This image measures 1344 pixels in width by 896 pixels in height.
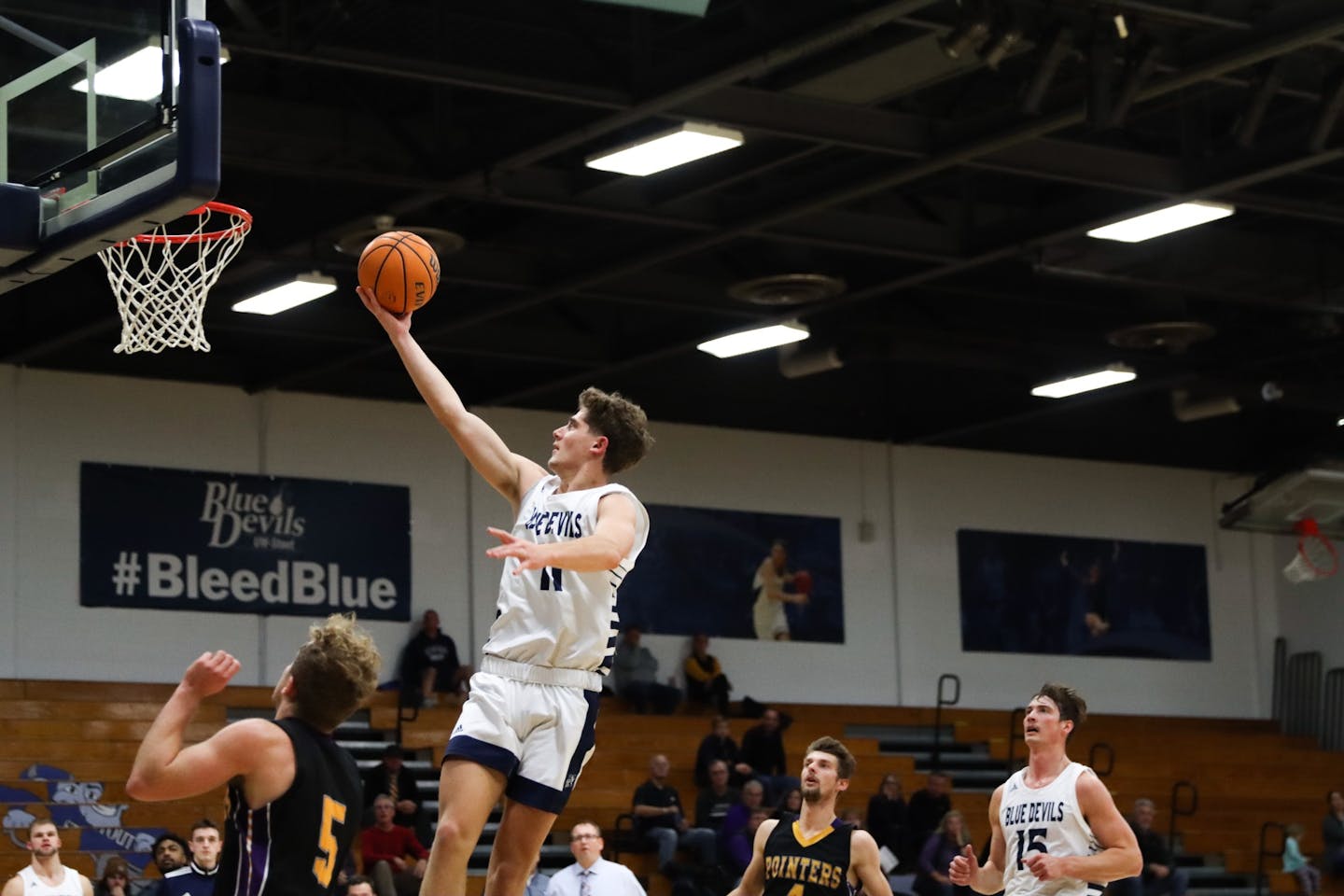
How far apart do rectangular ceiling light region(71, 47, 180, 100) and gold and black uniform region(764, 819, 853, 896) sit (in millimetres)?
4866

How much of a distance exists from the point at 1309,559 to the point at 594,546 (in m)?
18.7

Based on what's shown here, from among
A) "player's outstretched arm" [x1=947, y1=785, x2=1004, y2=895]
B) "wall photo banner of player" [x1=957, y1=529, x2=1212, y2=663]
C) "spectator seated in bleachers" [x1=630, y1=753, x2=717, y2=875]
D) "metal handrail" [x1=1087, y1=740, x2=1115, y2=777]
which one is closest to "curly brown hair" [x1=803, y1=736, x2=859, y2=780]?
"player's outstretched arm" [x1=947, y1=785, x2=1004, y2=895]

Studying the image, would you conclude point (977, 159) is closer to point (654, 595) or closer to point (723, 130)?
point (723, 130)

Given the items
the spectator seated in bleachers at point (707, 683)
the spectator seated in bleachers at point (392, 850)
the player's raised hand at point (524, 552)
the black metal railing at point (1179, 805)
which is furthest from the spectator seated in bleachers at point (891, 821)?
the player's raised hand at point (524, 552)

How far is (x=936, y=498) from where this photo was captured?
2572 centimetres

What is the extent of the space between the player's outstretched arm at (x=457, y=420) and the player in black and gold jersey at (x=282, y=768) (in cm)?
144

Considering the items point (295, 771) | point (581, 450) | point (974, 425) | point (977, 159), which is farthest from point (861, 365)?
point (295, 771)

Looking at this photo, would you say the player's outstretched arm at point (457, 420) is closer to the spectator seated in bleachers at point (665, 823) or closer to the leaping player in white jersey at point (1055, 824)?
the leaping player in white jersey at point (1055, 824)

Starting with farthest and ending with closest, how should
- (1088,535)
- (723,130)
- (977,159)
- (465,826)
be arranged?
(1088,535) → (977,159) → (723,130) → (465,826)

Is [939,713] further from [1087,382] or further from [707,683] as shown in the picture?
[1087,382]

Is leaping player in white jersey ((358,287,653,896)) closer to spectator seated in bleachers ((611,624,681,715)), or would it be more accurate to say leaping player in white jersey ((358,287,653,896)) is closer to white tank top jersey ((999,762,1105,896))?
white tank top jersey ((999,762,1105,896))

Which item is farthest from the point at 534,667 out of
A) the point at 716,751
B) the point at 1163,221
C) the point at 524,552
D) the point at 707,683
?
the point at 707,683

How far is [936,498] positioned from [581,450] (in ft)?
63.0

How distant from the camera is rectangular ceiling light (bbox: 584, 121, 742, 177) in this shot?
14242mm
